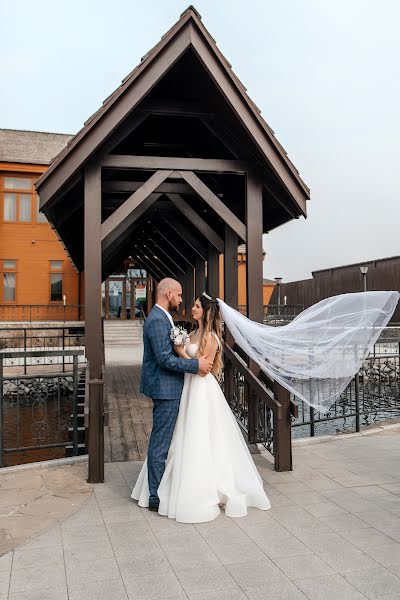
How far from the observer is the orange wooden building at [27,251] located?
2509 centimetres

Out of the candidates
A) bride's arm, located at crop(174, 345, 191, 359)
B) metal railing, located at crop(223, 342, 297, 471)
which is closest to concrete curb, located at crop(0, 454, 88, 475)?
metal railing, located at crop(223, 342, 297, 471)

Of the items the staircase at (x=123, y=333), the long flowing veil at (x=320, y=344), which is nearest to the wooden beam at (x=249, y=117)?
the long flowing veil at (x=320, y=344)

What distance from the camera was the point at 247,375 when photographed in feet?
21.0

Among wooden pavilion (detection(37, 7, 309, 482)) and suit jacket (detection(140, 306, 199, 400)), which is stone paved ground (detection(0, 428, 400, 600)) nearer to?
suit jacket (detection(140, 306, 199, 400))

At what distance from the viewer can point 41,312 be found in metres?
25.2

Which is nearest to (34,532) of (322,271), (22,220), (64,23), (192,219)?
(192,219)

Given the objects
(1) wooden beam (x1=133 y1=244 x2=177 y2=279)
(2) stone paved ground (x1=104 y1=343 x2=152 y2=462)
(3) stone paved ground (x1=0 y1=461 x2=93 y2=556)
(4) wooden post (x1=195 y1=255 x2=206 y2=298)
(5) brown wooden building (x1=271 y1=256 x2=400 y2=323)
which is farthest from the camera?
(5) brown wooden building (x1=271 y1=256 x2=400 y2=323)

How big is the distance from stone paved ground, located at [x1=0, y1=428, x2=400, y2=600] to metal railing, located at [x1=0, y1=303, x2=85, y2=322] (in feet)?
68.3

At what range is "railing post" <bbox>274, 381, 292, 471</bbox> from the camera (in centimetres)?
567

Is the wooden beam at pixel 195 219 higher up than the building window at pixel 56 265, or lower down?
lower down

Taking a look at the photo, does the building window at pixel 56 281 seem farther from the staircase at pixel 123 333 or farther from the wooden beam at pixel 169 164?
the wooden beam at pixel 169 164

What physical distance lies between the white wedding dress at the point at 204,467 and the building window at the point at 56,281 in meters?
22.0

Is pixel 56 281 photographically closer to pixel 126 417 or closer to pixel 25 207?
pixel 25 207

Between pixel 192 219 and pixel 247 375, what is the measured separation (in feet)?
9.09
